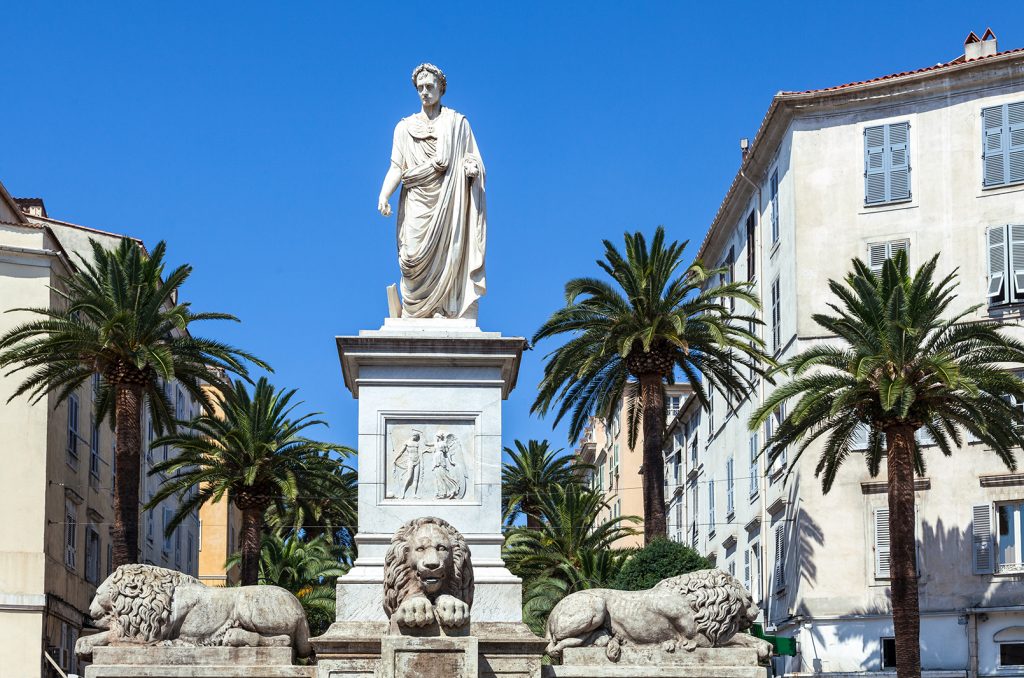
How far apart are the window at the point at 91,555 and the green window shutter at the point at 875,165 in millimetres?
25902

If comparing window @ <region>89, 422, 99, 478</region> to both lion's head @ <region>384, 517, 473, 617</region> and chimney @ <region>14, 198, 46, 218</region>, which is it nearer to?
chimney @ <region>14, 198, 46, 218</region>

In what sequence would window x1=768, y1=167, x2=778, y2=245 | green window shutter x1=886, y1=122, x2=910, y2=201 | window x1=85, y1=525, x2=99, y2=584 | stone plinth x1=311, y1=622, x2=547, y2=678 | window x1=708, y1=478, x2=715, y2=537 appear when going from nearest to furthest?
stone plinth x1=311, y1=622, x2=547, y2=678 < green window shutter x1=886, y1=122, x2=910, y2=201 < window x1=768, y1=167, x2=778, y2=245 < window x1=85, y1=525, x2=99, y2=584 < window x1=708, y1=478, x2=715, y2=537

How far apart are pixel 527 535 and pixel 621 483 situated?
43.0 meters

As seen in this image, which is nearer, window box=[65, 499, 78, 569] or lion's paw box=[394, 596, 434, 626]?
lion's paw box=[394, 596, 434, 626]

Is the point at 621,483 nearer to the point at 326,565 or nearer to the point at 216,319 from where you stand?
the point at 326,565

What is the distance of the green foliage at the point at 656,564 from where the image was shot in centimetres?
4041

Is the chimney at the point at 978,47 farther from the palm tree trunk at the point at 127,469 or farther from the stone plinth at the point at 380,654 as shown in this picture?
the stone plinth at the point at 380,654

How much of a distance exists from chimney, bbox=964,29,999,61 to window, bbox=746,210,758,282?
8.93m

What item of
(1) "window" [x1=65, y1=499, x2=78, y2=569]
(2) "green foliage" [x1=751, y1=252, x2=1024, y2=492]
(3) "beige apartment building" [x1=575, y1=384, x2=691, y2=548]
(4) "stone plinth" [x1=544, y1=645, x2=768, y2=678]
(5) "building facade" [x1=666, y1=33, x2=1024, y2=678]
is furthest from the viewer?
(3) "beige apartment building" [x1=575, y1=384, x2=691, y2=548]

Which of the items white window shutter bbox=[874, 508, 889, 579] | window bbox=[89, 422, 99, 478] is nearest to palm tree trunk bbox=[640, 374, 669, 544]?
white window shutter bbox=[874, 508, 889, 579]

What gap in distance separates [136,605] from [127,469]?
2660 cm

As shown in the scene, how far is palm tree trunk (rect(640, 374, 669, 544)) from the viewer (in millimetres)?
42875

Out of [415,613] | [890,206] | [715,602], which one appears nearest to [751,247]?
[890,206]

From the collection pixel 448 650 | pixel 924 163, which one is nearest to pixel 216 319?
pixel 924 163
